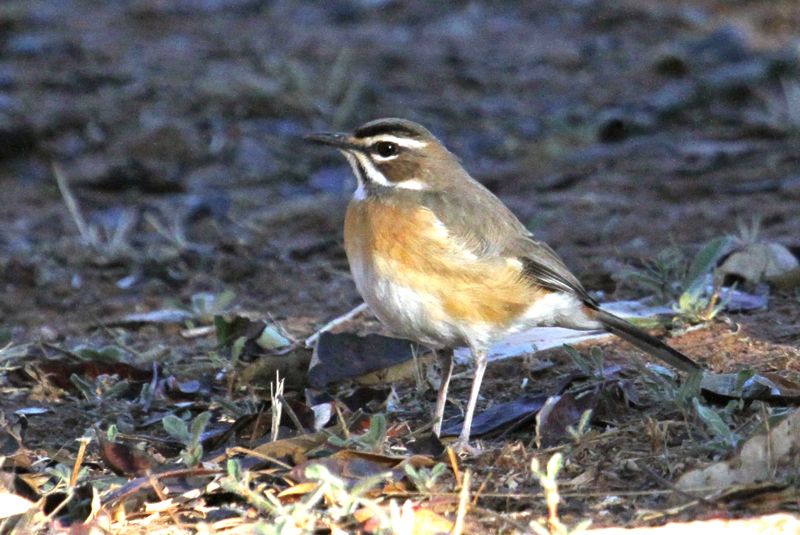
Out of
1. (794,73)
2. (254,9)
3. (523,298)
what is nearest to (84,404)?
(523,298)

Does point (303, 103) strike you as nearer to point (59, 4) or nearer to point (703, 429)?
point (59, 4)

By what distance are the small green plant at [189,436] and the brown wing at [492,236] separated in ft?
5.23

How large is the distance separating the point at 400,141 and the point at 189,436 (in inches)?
80.2

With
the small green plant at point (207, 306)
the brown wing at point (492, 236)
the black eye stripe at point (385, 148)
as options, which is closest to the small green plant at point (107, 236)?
the small green plant at point (207, 306)

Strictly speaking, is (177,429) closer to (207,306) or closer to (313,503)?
(313,503)

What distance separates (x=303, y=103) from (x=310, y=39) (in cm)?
278

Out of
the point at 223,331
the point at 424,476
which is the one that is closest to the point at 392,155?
the point at 223,331

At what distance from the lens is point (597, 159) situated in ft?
38.3

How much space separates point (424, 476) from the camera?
500 cm

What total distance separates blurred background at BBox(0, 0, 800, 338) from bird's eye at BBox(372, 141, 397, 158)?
4.48ft

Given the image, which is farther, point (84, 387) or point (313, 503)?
point (84, 387)

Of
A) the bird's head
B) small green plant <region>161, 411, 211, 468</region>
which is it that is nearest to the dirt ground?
small green plant <region>161, 411, 211, 468</region>

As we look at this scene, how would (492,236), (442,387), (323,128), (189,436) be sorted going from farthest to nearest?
(323,128) < (492,236) < (442,387) < (189,436)

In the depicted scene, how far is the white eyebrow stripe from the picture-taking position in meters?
6.84
